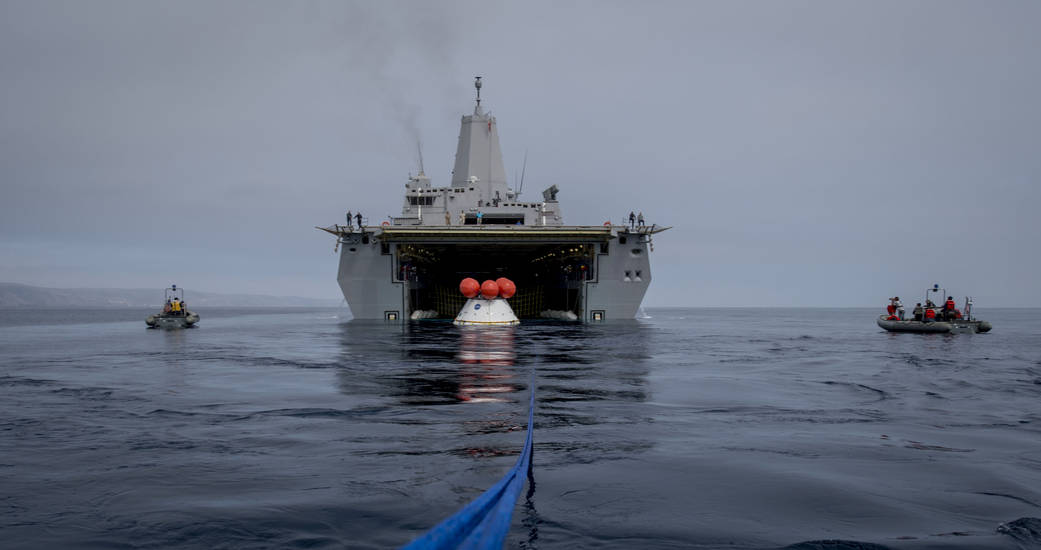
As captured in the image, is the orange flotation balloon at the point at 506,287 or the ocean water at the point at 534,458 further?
the orange flotation balloon at the point at 506,287

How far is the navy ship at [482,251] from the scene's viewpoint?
38094 millimetres

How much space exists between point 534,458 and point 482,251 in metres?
43.2

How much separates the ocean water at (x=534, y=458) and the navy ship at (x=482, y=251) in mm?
23315

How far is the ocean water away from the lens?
4672 mm

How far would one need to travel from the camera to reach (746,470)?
6.40m

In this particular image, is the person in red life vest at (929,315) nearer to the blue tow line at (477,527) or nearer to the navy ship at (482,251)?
the navy ship at (482,251)

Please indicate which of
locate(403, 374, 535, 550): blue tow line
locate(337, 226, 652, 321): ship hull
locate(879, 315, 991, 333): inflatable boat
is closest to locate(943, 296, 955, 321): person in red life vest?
locate(879, 315, 991, 333): inflatable boat

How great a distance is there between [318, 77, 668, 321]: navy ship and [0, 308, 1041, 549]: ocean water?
23.3 metres

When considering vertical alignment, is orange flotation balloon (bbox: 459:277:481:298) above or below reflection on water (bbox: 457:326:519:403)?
above


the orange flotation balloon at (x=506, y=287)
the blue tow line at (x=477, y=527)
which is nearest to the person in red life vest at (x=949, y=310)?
the orange flotation balloon at (x=506, y=287)

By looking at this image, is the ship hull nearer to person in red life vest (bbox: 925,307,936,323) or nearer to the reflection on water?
the reflection on water

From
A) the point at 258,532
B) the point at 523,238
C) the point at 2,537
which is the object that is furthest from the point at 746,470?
the point at 523,238

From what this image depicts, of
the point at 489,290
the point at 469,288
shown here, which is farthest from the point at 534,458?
the point at 489,290

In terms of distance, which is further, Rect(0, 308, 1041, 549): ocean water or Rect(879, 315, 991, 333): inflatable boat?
Rect(879, 315, 991, 333): inflatable boat
